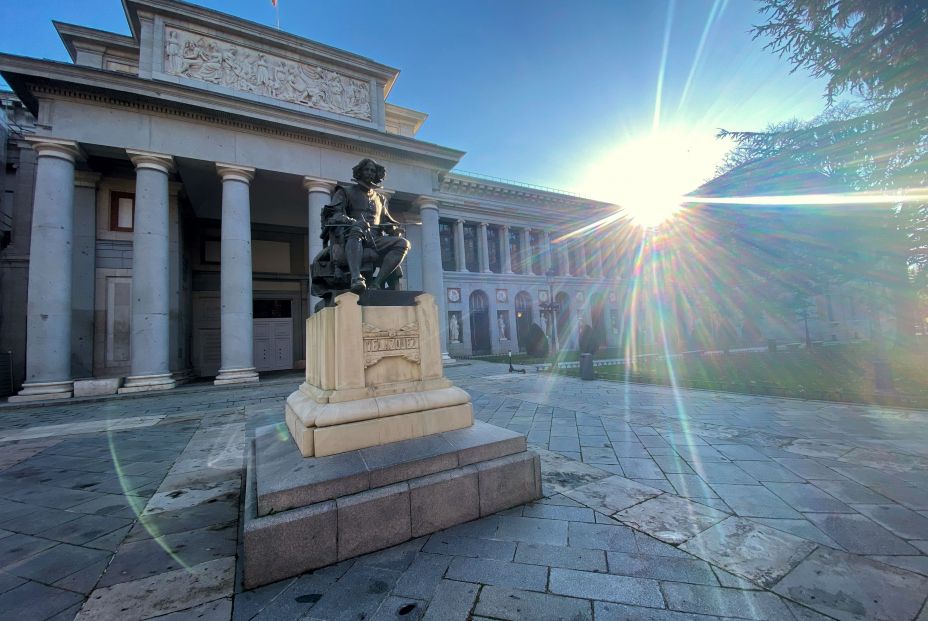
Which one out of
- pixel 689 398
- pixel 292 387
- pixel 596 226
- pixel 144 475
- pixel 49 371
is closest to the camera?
pixel 144 475

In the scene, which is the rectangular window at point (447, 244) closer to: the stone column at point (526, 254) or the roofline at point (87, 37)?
the stone column at point (526, 254)

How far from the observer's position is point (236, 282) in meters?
12.8

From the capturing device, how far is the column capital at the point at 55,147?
11.1 m

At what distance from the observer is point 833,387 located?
8.76m

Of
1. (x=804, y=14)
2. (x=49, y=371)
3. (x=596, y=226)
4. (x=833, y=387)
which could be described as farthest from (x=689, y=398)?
(x=596, y=226)

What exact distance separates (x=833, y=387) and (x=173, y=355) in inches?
844

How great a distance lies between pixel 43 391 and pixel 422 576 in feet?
48.2

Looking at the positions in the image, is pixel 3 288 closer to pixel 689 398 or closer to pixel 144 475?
pixel 144 475

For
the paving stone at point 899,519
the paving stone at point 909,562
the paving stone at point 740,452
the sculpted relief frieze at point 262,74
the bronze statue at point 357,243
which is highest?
the sculpted relief frieze at point 262,74

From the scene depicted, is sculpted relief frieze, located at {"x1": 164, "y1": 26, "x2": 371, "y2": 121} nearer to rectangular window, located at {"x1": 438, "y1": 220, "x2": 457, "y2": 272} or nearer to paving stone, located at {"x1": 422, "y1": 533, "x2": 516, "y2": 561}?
rectangular window, located at {"x1": 438, "y1": 220, "x2": 457, "y2": 272}

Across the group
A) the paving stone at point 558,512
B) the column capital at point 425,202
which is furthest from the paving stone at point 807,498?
the column capital at point 425,202

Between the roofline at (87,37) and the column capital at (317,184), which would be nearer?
the roofline at (87,37)

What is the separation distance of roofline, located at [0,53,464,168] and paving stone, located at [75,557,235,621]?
15.5 m

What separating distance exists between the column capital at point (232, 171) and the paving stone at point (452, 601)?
15.3 meters
